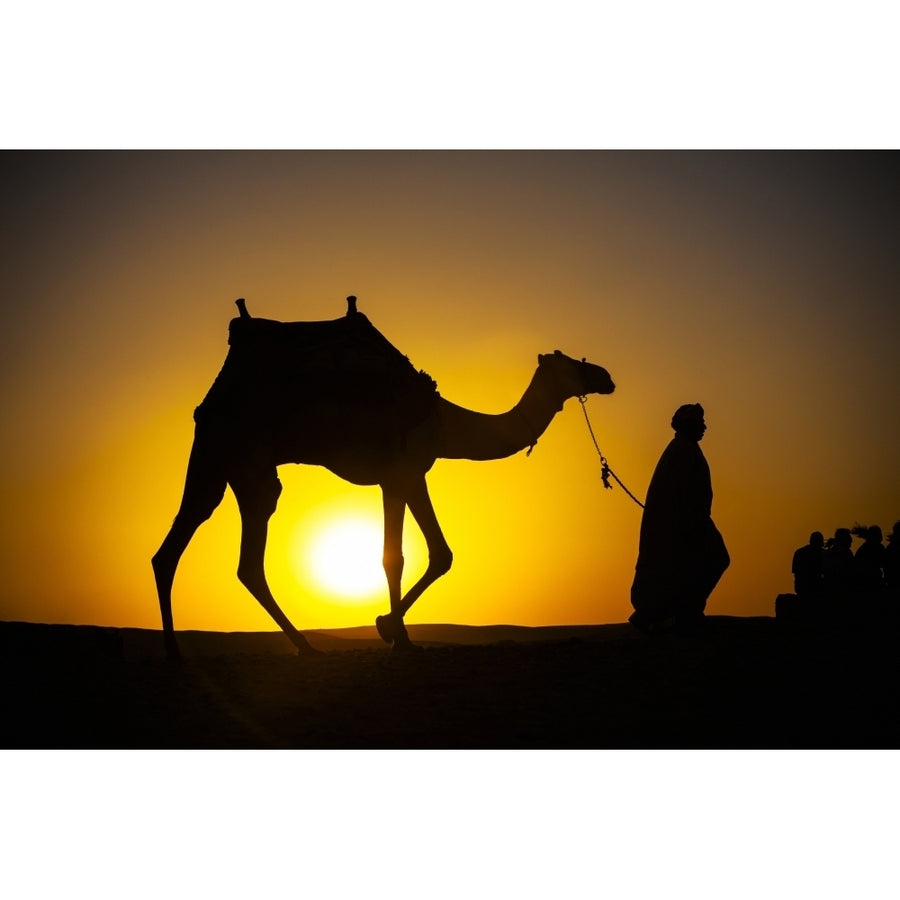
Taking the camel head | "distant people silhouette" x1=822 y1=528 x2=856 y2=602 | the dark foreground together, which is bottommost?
the dark foreground

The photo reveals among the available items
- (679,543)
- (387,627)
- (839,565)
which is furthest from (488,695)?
(839,565)

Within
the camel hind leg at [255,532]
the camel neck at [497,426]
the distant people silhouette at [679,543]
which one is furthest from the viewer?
the camel neck at [497,426]

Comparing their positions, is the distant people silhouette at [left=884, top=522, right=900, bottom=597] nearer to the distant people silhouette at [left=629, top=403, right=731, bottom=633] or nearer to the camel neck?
the distant people silhouette at [left=629, top=403, right=731, bottom=633]

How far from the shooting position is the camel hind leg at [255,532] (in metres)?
12.0

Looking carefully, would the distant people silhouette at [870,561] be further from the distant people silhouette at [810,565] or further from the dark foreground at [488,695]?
the dark foreground at [488,695]

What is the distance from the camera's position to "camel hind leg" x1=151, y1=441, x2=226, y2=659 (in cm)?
1193

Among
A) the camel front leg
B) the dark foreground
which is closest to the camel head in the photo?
the camel front leg

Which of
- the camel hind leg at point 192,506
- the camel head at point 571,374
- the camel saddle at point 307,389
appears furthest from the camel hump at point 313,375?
the camel head at point 571,374

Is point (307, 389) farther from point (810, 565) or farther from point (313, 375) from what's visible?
point (810, 565)

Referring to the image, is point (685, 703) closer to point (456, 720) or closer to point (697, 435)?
point (456, 720)

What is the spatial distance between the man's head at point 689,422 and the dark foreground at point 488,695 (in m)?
1.66

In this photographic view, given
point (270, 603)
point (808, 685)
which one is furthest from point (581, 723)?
point (270, 603)

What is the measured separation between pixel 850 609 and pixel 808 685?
1621 mm

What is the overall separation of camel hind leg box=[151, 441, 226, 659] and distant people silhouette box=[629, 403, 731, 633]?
3540 mm
